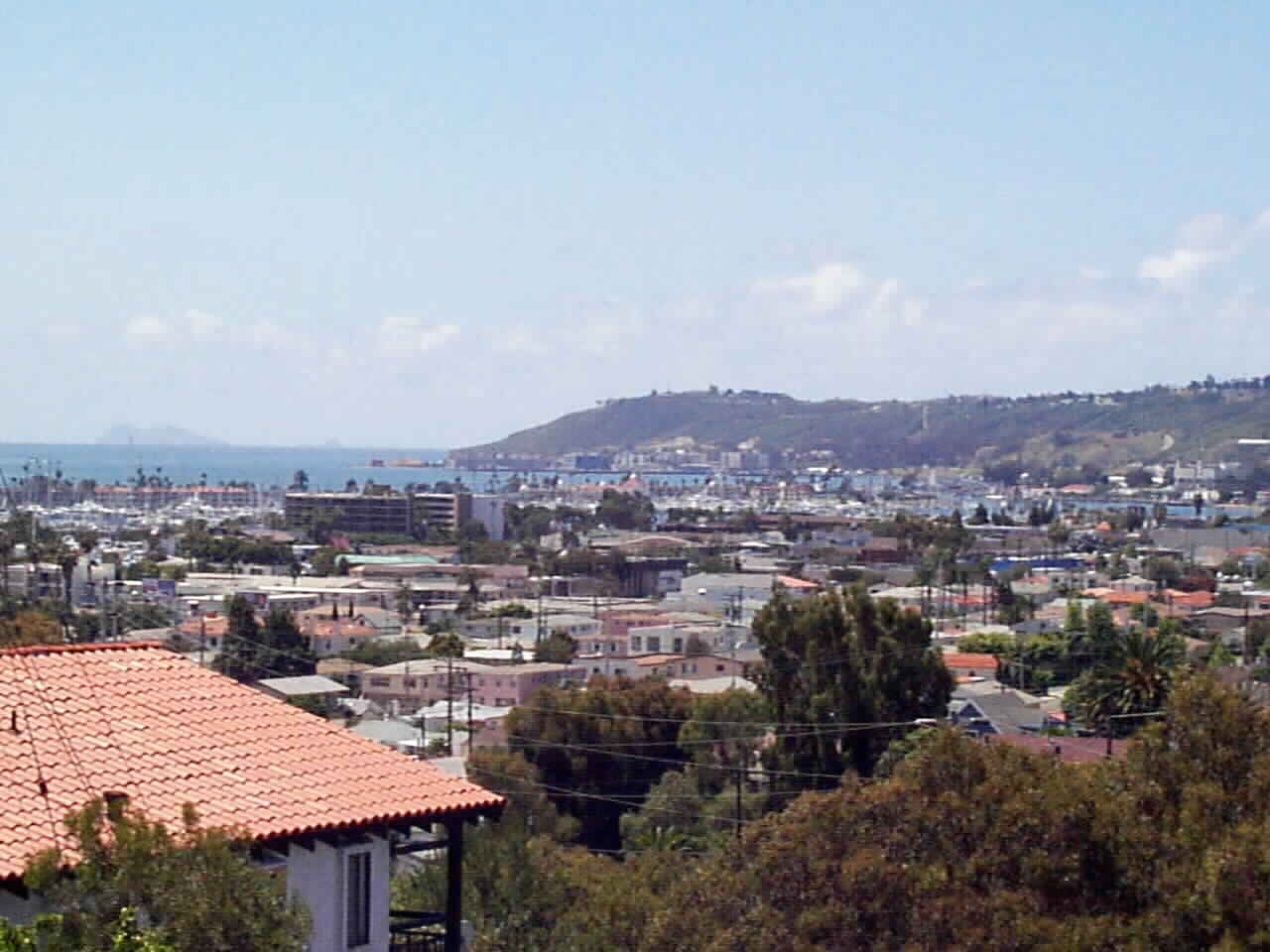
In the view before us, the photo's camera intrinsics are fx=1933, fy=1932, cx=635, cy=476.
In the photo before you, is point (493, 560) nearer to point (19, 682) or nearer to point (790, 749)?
point (790, 749)

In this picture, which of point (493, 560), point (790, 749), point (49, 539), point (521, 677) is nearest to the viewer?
point (790, 749)

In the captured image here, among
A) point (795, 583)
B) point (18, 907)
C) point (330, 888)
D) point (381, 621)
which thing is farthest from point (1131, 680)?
point (795, 583)

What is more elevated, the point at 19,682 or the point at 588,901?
the point at 19,682

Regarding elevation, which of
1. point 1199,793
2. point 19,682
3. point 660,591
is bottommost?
point 660,591

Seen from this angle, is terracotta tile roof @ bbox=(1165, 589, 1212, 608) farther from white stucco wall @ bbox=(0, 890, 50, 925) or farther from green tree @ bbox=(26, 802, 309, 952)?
green tree @ bbox=(26, 802, 309, 952)

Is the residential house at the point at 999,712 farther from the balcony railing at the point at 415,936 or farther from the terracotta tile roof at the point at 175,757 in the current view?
the terracotta tile roof at the point at 175,757

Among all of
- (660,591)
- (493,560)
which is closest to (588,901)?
(660,591)

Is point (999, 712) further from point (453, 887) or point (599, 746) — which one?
point (453, 887)
